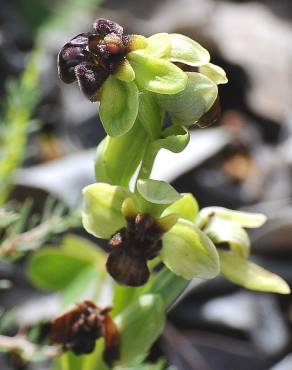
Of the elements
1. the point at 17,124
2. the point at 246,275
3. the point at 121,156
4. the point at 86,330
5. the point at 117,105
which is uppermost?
the point at 117,105

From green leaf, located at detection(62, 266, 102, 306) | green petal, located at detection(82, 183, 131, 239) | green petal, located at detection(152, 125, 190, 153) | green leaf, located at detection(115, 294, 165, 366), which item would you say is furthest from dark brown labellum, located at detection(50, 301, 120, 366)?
green leaf, located at detection(62, 266, 102, 306)

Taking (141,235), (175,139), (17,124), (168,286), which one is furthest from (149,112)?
(17,124)

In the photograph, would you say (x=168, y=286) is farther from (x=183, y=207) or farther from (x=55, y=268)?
(x=55, y=268)

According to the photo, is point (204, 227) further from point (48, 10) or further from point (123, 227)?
point (48, 10)

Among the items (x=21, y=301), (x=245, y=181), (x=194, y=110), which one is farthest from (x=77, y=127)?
(x=194, y=110)

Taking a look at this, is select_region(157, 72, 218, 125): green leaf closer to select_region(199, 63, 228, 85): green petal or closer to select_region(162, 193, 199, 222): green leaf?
select_region(199, 63, 228, 85): green petal

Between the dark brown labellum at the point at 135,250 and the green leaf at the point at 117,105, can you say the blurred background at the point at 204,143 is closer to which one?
the dark brown labellum at the point at 135,250
